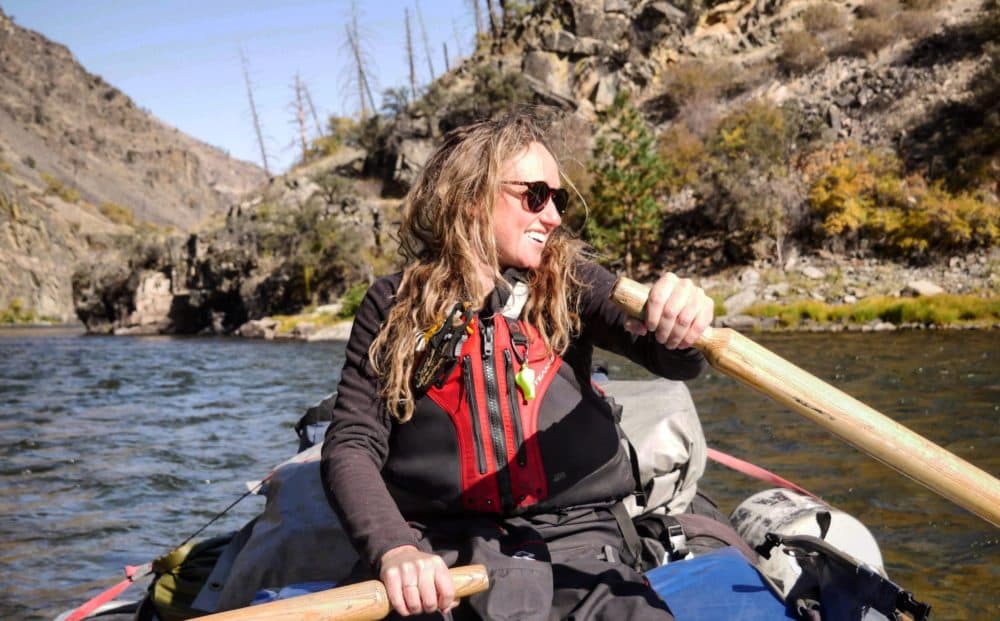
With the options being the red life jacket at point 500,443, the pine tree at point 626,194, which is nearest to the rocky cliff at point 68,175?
the pine tree at point 626,194

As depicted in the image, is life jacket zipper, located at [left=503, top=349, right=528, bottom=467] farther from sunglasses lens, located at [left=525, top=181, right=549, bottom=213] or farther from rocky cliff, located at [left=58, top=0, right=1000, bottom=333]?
rocky cliff, located at [left=58, top=0, right=1000, bottom=333]

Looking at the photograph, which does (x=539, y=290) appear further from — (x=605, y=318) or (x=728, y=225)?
(x=728, y=225)

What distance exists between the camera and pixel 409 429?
78.8 inches

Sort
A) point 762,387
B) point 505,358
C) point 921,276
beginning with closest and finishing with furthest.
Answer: point 762,387, point 505,358, point 921,276

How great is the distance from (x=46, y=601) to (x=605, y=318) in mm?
3260

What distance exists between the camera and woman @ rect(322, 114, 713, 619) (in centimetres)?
171

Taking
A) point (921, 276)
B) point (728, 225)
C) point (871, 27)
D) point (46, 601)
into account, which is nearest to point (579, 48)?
point (871, 27)

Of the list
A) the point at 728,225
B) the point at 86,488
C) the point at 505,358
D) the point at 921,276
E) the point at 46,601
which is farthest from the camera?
the point at 728,225

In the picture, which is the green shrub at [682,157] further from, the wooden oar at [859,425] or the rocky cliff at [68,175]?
the rocky cliff at [68,175]

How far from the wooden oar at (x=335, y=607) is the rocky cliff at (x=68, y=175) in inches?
1790

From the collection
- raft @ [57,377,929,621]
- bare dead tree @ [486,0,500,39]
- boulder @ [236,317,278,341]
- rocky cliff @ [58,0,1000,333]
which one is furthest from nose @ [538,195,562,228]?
bare dead tree @ [486,0,500,39]

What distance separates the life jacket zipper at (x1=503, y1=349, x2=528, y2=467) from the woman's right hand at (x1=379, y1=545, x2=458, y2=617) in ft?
1.39

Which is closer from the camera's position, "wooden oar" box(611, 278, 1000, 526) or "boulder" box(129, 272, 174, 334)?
"wooden oar" box(611, 278, 1000, 526)

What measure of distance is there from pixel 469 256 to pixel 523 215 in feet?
0.59
